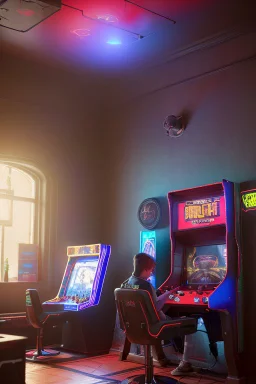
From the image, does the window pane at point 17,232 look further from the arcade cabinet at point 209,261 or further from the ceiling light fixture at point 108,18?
the ceiling light fixture at point 108,18

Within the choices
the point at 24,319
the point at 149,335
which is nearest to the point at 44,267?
the point at 24,319

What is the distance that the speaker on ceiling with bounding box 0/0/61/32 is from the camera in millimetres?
3939

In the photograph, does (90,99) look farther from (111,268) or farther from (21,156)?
(111,268)

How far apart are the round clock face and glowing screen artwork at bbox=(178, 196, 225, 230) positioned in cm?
91

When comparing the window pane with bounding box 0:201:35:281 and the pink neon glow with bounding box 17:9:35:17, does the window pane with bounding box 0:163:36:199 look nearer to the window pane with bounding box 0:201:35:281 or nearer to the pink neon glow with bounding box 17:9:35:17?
the window pane with bounding box 0:201:35:281

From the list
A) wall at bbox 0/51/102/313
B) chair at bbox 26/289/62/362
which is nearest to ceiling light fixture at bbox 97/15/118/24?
wall at bbox 0/51/102/313

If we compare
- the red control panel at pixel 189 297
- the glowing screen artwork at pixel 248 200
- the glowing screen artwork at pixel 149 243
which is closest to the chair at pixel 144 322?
the red control panel at pixel 189 297

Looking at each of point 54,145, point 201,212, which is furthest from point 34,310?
point 54,145

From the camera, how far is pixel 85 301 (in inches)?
219

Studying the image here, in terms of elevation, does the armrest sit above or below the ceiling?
below

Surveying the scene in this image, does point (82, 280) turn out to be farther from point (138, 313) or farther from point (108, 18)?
point (108, 18)

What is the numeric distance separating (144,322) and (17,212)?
316 centimetres

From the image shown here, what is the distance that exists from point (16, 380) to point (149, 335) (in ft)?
4.82

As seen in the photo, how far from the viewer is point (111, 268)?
618 cm
